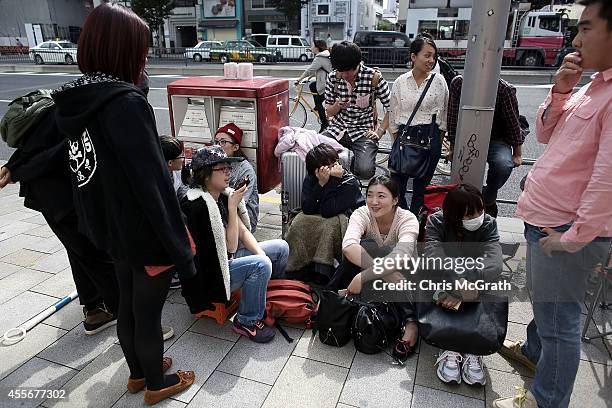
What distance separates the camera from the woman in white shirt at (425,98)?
3330mm

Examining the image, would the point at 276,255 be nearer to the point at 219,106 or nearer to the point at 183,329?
the point at 183,329

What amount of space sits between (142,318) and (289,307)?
104 cm

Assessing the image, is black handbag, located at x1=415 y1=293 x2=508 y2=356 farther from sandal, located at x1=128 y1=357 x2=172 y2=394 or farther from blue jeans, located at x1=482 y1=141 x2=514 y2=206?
sandal, located at x1=128 y1=357 x2=172 y2=394

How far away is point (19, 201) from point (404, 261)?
4624mm

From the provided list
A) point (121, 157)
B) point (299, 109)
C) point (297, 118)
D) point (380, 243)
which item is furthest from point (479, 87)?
point (299, 109)

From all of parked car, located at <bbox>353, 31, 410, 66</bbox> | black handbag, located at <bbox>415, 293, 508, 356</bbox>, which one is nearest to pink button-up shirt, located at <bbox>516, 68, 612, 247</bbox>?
black handbag, located at <bbox>415, 293, 508, 356</bbox>

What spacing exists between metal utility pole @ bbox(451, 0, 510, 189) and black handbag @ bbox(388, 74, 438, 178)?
46 cm

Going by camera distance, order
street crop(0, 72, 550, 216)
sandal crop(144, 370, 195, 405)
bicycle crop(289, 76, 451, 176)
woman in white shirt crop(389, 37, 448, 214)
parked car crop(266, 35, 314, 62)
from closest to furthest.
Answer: sandal crop(144, 370, 195, 405), woman in white shirt crop(389, 37, 448, 214), bicycle crop(289, 76, 451, 176), street crop(0, 72, 550, 216), parked car crop(266, 35, 314, 62)

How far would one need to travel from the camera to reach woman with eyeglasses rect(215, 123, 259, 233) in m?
3.23

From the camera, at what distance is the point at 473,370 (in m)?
2.25

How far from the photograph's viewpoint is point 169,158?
117 inches

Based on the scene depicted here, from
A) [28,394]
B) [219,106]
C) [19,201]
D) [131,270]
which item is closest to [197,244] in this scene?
[131,270]

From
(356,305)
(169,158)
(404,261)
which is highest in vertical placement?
(169,158)

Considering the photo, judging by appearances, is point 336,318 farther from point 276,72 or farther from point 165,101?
point 276,72
